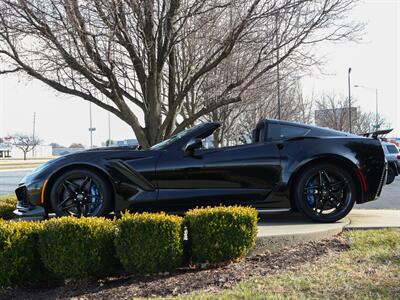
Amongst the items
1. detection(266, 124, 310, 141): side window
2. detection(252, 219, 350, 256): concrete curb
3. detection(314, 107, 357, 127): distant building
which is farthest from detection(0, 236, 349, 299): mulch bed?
detection(314, 107, 357, 127): distant building

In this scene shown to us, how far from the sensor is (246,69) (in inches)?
452

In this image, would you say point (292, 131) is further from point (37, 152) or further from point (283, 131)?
point (37, 152)

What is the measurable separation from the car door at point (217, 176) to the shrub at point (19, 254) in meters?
1.53

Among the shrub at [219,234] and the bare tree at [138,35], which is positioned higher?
the bare tree at [138,35]

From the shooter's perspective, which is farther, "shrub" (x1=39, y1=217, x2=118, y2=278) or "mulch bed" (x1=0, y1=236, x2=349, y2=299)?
"shrub" (x1=39, y1=217, x2=118, y2=278)

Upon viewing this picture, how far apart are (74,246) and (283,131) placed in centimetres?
296

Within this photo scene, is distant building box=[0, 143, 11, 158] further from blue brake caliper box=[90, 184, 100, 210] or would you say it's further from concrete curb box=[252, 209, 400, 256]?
concrete curb box=[252, 209, 400, 256]

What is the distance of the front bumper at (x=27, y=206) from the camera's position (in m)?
5.61

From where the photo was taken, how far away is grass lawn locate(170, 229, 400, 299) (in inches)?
138

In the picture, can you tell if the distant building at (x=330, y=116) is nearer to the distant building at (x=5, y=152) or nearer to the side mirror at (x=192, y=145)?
the side mirror at (x=192, y=145)

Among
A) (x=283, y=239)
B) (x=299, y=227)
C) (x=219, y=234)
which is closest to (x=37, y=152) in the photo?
(x=299, y=227)

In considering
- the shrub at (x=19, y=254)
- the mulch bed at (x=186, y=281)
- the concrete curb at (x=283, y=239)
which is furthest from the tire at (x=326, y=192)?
the shrub at (x=19, y=254)

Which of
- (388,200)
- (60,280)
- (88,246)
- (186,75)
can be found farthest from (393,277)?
(388,200)

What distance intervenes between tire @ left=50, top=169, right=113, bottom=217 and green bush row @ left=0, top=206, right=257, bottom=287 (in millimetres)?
900
